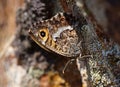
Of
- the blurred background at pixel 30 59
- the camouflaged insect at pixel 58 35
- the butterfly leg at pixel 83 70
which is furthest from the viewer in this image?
the blurred background at pixel 30 59

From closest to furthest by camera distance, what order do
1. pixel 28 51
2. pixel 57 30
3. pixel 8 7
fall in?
pixel 57 30
pixel 28 51
pixel 8 7

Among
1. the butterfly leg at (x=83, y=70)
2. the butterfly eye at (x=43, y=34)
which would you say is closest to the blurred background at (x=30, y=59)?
the butterfly leg at (x=83, y=70)

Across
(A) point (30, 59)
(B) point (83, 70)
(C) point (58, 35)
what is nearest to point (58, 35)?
(C) point (58, 35)

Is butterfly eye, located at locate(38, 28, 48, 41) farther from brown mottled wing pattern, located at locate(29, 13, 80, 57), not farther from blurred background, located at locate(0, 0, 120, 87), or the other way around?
blurred background, located at locate(0, 0, 120, 87)

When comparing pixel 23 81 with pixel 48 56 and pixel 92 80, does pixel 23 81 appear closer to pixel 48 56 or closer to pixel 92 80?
pixel 48 56

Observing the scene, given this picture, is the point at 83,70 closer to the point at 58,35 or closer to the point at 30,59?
the point at 58,35

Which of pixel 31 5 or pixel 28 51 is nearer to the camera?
pixel 31 5

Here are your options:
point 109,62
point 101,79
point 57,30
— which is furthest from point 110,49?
point 57,30

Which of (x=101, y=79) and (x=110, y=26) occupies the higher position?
(x=110, y=26)

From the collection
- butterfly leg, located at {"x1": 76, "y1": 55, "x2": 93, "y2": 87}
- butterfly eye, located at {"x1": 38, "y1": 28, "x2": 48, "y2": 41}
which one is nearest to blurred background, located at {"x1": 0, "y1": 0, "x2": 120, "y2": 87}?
butterfly leg, located at {"x1": 76, "y1": 55, "x2": 93, "y2": 87}

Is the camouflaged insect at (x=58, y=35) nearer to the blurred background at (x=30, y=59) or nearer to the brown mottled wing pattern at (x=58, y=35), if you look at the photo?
the brown mottled wing pattern at (x=58, y=35)

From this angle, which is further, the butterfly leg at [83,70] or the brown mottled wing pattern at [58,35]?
the butterfly leg at [83,70]
